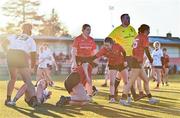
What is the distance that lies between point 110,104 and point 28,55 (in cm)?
233

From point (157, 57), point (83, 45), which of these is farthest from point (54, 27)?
point (83, 45)

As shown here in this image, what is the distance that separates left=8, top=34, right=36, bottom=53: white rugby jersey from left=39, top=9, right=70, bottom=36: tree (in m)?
62.7

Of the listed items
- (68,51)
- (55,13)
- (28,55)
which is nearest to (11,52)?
(28,55)

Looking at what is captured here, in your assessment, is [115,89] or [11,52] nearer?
[11,52]

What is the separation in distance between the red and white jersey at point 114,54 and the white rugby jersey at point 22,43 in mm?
1718

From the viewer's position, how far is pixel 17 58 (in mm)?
11719

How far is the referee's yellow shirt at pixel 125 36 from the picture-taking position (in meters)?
12.8

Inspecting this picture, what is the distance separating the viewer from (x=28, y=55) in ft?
38.9

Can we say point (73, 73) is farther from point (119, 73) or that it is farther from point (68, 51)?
point (68, 51)

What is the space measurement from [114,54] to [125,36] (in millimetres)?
580

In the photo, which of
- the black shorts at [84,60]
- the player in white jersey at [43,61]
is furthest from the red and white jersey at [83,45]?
the player in white jersey at [43,61]


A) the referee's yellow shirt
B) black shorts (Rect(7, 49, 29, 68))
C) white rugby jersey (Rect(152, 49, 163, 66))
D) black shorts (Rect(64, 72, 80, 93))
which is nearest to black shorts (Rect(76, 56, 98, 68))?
the referee's yellow shirt

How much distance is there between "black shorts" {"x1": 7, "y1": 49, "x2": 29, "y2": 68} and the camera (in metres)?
11.7

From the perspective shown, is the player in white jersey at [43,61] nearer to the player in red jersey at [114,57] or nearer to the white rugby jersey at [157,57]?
the white rugby jersey at [157,57]
